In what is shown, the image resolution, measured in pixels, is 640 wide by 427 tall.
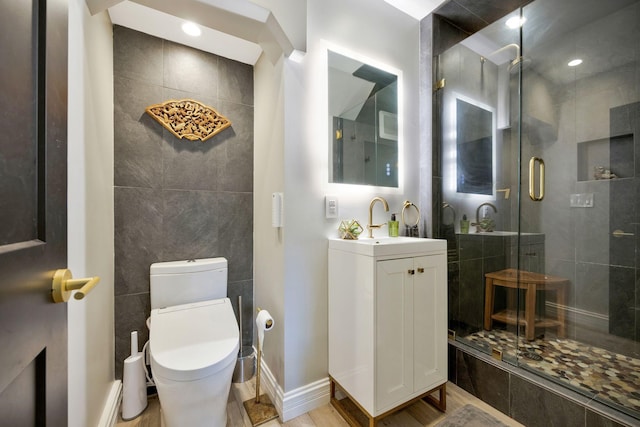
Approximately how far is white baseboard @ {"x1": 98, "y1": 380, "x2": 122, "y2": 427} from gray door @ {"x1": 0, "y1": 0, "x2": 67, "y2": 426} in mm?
1073

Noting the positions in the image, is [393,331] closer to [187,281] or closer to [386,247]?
[386,247]

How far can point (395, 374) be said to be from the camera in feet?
4.34

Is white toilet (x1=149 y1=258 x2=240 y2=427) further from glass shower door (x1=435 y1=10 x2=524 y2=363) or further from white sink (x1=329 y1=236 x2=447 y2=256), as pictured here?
glass shower door (x1=435 y1=10 x2=524 y2=363)

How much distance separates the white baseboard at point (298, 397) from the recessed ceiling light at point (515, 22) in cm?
273

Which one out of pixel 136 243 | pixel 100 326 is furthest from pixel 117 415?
pixel 136 243

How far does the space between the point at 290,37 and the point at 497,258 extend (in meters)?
2.14

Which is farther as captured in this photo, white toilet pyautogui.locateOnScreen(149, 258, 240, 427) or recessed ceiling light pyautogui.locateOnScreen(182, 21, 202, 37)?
recessed ceiling light pyautogui.locateOnScreen(182, 21, 202, 37)

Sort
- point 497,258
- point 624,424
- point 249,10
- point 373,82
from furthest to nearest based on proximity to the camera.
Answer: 1. point 497,258
2. point 373,82
3. point 249,10
4. point 624,424

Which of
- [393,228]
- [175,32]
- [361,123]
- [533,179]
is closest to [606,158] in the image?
[533,179]

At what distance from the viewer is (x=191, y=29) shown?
1659 millimetres

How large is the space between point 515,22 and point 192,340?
2.94 meters

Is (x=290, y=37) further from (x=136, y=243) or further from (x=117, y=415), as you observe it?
(x=117, y=415)

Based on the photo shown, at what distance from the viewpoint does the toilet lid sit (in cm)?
117

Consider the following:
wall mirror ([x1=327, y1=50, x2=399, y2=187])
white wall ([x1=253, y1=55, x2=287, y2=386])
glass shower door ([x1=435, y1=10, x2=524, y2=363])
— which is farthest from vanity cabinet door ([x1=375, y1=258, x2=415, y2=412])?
glass shower door ([x1=435, y1=10, x2=524, y2=363])
